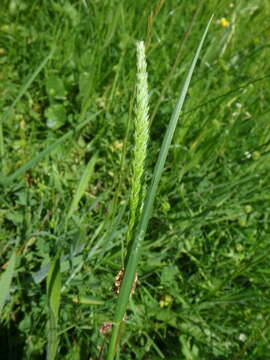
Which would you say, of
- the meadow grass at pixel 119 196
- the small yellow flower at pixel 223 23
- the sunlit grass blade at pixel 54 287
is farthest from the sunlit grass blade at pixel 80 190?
the small yellow flower at pixel 223 23

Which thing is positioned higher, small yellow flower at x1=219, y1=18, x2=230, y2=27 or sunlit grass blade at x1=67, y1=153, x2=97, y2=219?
small yellow flower at x1=219, y1=18, x2=230, y2=27

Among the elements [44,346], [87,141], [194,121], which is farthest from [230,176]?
[44,346]

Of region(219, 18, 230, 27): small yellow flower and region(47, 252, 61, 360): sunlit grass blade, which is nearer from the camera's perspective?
region(47, 252, 61, 360): sunlit grass blade

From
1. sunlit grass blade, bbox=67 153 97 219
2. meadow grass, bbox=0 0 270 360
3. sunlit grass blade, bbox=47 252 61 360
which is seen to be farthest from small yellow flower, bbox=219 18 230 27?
sunlit grass blade, bbox=47 252 61 360

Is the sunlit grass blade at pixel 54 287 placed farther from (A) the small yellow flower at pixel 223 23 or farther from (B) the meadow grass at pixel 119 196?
(A) the small yellow flower at pixel 223 23

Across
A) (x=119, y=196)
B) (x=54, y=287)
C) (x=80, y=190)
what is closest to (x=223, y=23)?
(x=119, y=196)

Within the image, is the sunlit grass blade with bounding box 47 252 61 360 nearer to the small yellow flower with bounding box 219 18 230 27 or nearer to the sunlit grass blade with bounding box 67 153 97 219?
the sunlit grass blade with bounding box 67 153 97 219

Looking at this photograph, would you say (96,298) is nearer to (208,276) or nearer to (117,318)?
(208,276)

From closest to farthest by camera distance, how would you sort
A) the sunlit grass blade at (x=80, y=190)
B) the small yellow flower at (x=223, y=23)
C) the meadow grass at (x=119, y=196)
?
1. the meadow grass at (x=119, y=196)
2. the sunlit grass blade at (x=80, y=190)
3. the small yellow flower at (x=223, y=23)
